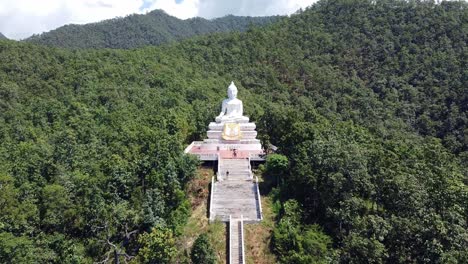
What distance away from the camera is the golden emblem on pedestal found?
39938 mm

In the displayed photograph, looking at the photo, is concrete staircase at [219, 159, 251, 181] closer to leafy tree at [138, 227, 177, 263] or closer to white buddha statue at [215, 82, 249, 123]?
white buddha statue at [215, 82, 249, 123]

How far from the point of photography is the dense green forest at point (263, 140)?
23.8 m

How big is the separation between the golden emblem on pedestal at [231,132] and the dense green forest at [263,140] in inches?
80.5

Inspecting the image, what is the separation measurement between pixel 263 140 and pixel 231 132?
4150 mm

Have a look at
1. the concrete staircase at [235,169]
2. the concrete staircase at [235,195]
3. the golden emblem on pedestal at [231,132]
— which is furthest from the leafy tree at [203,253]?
the golden emblem on pedestal at [231,132]

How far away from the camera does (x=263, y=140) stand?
123 feet

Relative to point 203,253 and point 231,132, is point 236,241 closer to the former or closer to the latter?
point 203,253

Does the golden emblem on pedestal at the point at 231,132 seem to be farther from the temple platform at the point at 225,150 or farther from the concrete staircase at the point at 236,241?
the concrete staircase at the point at 236,241

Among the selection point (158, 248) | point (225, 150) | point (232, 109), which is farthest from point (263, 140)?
point (158, 248)

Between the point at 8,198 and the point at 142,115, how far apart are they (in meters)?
23.2

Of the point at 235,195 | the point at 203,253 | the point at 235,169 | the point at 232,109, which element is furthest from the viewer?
the point at 232,109

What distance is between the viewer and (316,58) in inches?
3514

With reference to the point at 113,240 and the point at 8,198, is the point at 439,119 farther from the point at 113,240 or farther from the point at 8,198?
the point at 8,198

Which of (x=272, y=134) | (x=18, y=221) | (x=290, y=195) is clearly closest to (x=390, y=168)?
(x=290, y=195)
